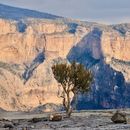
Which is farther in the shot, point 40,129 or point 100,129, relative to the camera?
point 40,129

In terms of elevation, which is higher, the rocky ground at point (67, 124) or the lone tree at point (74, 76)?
the lone tree at point (74, 76)

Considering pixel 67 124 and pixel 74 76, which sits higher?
pixel 74 76

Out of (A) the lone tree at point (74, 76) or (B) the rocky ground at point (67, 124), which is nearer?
(B) the rocky ground at point (67, 124)

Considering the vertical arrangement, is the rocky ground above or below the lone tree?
below

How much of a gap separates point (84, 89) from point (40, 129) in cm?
2425

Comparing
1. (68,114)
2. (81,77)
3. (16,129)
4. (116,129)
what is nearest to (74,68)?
(81,77)

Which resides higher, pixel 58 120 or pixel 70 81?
pixel 70 81

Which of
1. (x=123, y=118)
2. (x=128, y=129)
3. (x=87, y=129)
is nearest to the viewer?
(x=128, y=129)

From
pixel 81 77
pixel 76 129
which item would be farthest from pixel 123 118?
pixel 81 77

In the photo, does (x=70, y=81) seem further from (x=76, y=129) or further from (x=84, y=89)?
(x=76, y=129)

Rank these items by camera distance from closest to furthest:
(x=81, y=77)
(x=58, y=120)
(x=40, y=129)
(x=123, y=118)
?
(x=40, y=129) → (x=123, y=118) → (x=58, y=120) → (x=81, y=77)

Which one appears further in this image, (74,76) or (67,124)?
(74,76)

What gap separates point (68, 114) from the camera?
251ft

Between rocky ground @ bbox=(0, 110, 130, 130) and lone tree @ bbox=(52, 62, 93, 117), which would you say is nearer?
rocky ground @ bbox=(0, 110, 130, 130)
